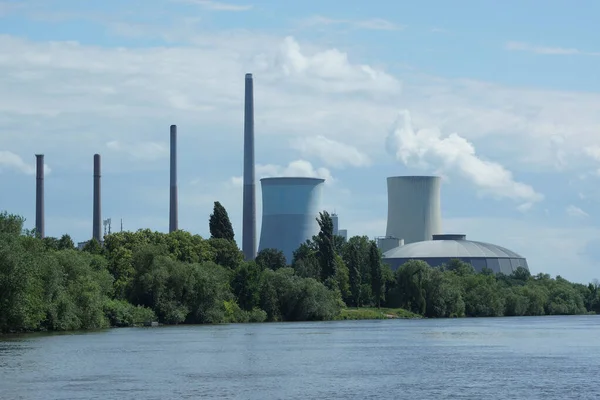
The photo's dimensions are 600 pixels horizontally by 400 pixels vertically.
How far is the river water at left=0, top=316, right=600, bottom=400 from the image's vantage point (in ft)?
90.4

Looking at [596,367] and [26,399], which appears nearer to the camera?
[26,399]

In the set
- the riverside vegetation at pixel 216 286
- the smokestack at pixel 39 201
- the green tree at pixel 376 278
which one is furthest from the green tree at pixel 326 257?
the smokestack at pixel 39 201

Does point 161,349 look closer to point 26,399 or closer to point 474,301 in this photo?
point 26,399

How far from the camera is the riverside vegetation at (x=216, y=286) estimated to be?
52438 mm

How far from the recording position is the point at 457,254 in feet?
470

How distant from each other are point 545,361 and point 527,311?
6646 cm

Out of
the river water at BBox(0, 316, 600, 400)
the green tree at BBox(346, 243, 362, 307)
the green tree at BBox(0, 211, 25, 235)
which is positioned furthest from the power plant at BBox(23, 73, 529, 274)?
the river water at BBox(0, 316, 600, 400)

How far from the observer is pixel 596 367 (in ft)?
114

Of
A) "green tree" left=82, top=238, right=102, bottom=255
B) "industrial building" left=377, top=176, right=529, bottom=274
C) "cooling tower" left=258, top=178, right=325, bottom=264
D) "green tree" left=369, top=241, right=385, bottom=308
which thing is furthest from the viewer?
"industrial building" left=377, top=176, right=529, bottom=274

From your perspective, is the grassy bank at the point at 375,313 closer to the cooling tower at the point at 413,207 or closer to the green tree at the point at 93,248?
the green tree at the point at 93,248

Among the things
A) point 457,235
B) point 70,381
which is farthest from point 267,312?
Result: point 457,235

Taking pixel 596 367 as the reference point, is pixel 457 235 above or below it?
above

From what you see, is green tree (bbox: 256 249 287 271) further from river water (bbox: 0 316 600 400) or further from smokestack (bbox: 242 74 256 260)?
river water (bbox: 0 316 600 400)

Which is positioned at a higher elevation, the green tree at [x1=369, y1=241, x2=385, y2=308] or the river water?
the green tree at [x1=369, y1=241, x2=385, y2=308]
